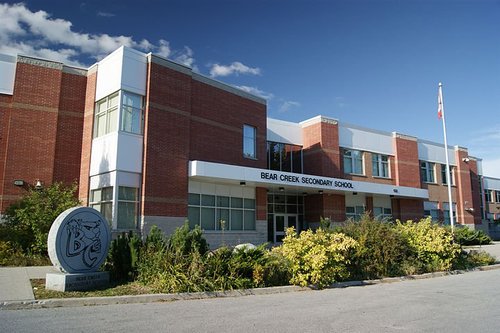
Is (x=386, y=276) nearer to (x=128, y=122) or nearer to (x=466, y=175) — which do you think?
(x=128, y=122)

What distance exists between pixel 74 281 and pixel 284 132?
74.3ft

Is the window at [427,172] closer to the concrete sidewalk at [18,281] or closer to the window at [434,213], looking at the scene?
the window at [434,213]

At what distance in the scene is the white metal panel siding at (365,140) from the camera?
33.6 metres

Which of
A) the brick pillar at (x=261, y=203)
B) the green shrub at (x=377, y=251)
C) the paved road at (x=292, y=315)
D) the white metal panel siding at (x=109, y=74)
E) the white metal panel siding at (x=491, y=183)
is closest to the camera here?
the paved road at (x=292, y=315)

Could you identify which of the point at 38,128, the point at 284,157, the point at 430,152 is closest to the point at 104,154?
the point at 38,128

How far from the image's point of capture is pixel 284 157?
104ft

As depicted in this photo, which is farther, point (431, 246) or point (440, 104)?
point (440, 104)

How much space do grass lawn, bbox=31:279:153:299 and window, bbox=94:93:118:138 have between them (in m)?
10.6

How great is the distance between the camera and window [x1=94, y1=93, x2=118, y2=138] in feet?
69.2

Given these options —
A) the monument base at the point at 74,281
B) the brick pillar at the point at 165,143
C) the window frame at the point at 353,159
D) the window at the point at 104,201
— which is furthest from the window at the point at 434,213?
the monument base at the point at 74,281

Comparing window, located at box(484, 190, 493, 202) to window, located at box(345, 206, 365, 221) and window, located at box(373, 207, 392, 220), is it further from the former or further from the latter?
window, located at box(345, 206, 365, 221)

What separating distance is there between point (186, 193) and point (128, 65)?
267 inches

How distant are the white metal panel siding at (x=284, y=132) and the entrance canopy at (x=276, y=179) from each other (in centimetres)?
424

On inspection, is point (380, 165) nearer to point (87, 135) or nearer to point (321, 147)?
point (321, 147)
